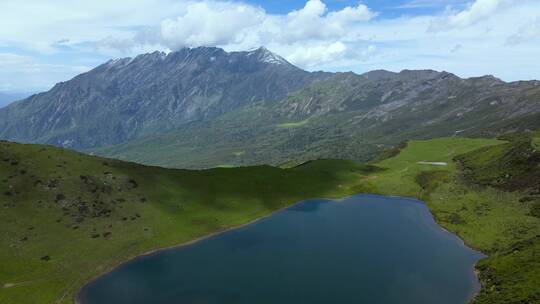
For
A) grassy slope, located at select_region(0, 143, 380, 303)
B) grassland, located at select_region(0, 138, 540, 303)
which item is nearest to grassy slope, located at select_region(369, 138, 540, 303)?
Answer: grassland, located at select_region(0, 138, 540, 303)

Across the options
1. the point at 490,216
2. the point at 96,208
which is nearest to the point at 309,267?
the point at 490,216

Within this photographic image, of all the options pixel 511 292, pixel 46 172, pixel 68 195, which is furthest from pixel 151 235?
pixel 511 292

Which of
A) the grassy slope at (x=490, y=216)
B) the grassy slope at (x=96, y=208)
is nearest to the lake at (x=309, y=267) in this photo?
the grassy slope at (x=490, y=216)

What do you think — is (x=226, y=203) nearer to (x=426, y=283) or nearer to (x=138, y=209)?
(x=138, y=209)

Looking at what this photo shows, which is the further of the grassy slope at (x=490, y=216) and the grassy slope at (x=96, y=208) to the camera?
the grassy slope at (x=96, y=208)

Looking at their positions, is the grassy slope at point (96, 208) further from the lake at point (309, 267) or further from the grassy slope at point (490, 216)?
the grassy slope at point (490, 216)

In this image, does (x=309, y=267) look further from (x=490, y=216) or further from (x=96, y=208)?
(x=96, y=208)
